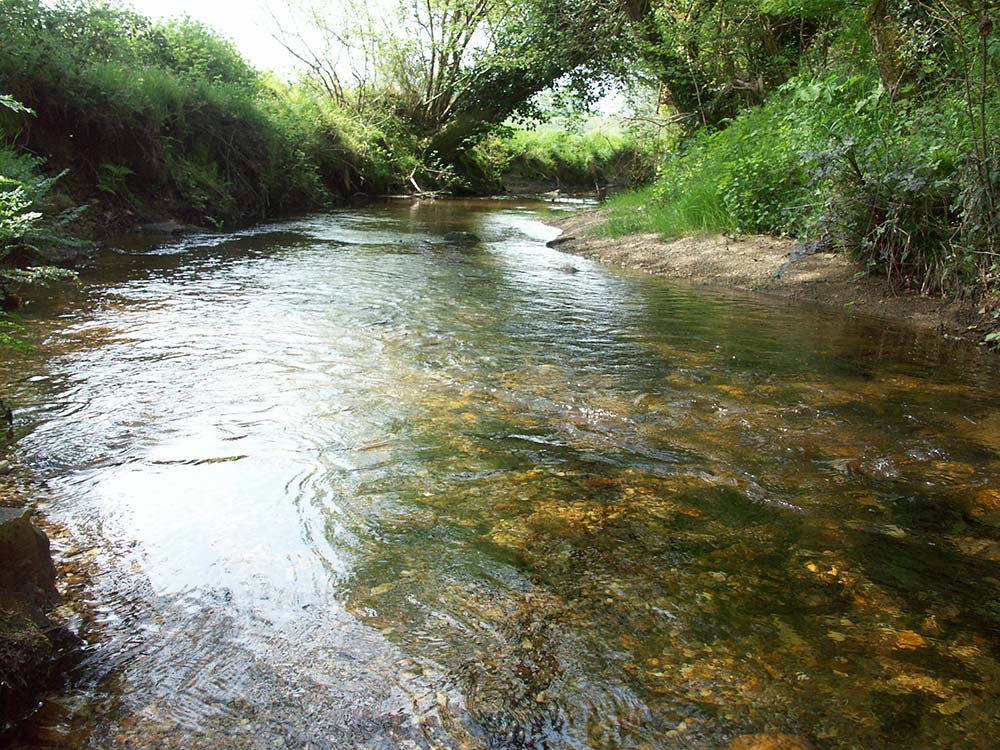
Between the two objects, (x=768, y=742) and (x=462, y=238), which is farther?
(x=462, y=238)

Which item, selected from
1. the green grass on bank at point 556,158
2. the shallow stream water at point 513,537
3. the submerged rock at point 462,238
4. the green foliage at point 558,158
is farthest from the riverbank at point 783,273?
the green foliage at point 558,158

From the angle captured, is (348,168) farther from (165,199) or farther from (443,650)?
(443,650)

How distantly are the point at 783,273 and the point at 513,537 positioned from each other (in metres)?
6.18

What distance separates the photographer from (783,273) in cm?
787

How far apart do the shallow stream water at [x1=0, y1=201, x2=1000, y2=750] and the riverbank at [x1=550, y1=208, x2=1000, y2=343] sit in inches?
24.5

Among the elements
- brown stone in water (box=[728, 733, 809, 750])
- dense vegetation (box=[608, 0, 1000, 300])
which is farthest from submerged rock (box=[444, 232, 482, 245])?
brown stone in water (box=[728, 733, 809, 750])

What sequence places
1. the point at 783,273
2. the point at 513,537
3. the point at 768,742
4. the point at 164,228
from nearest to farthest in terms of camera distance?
the point at 768,742
the point at 513,537
the point at 783,273
the point at 164,228

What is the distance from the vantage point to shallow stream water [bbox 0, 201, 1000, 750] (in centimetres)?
185

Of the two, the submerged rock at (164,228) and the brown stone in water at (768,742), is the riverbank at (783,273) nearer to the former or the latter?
the brown stone in water at (768,742)

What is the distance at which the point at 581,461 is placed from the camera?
3.35 m

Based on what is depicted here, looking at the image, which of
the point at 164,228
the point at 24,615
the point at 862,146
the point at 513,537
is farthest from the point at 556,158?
the point at 24,615

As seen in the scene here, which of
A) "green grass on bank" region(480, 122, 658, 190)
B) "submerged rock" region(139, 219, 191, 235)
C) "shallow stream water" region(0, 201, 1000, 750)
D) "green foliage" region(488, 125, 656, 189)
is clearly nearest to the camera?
"shallow stream water" region(0, 201, 1000, 750)

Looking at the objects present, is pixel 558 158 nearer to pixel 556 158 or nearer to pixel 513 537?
pixel 556 158

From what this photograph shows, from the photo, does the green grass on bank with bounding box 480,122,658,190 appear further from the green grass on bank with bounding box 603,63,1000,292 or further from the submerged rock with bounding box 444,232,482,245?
the green grass on bank with bounding box 603,63,1000,292
